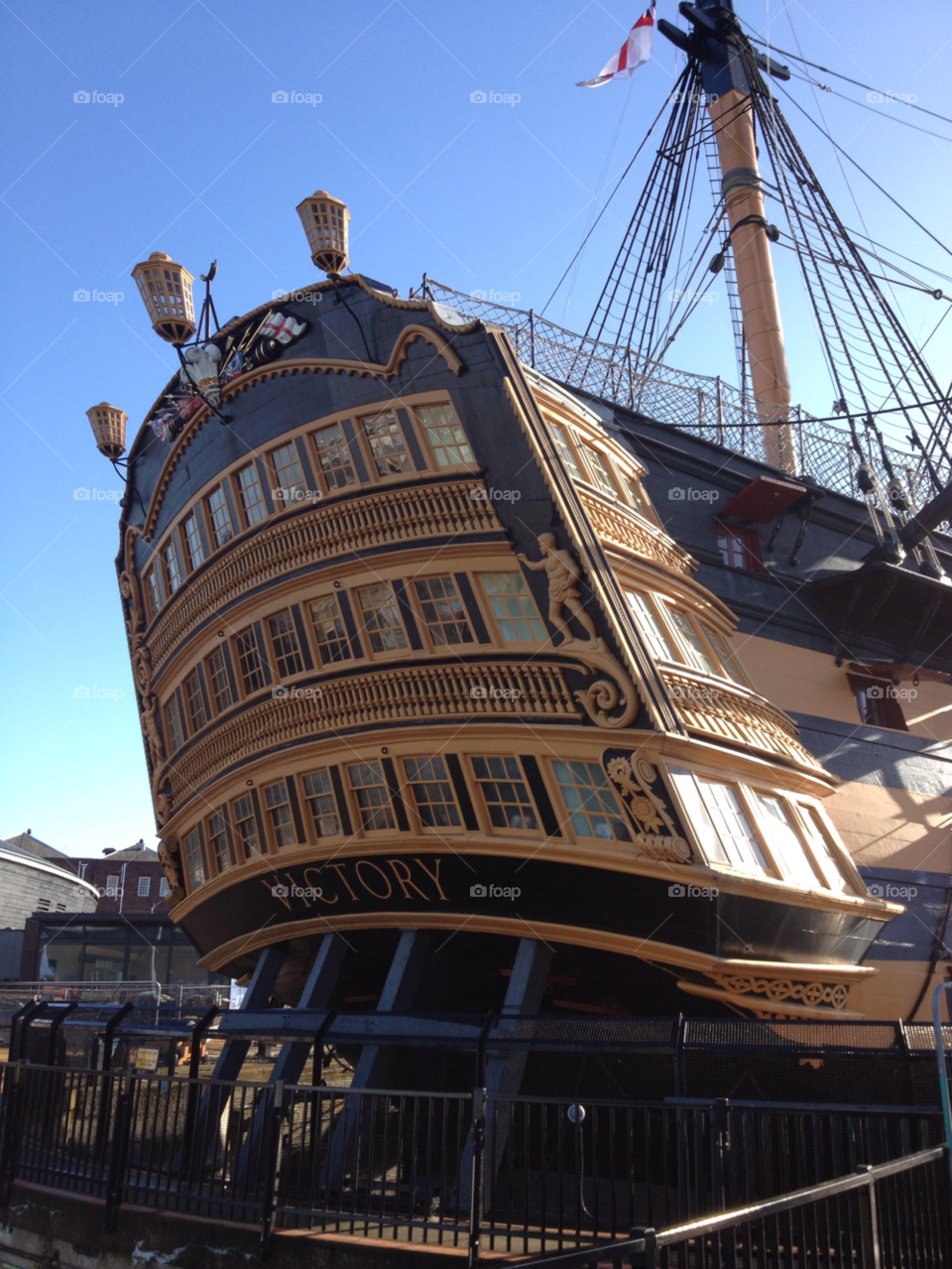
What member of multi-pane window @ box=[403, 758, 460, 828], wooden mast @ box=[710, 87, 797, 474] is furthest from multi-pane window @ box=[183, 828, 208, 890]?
wooden mast @ box=[710, 87, 797, 474]

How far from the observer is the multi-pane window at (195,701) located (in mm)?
17734

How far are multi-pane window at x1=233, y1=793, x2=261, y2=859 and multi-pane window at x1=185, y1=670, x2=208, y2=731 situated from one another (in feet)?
6.10

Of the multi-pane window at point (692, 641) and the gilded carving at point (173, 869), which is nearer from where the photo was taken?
the multi-pane window at point (692, 641)

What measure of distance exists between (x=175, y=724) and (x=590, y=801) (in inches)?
363

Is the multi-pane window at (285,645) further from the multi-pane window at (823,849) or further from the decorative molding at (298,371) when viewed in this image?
the multi-pane window at (823,849)

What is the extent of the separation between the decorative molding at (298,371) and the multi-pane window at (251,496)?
56.5 inches

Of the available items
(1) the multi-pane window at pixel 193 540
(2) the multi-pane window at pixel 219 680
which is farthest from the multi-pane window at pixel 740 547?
(1) the multi-pane window at pixel 193 540

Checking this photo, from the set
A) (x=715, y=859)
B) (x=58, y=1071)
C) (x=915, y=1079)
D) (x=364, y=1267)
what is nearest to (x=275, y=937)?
(x=58, y=1071)

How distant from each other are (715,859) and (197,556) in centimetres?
1041

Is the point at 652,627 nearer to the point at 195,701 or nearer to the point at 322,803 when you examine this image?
the point at 322,803

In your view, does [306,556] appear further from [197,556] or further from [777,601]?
[777,601]

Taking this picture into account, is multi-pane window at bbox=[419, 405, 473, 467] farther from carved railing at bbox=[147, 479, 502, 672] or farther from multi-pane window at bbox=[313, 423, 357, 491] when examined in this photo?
multi-pane window at bbox=[313, 423, 357, 491]

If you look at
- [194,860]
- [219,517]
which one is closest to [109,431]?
[219,517]

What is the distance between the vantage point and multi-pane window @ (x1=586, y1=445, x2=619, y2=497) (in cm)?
1581
